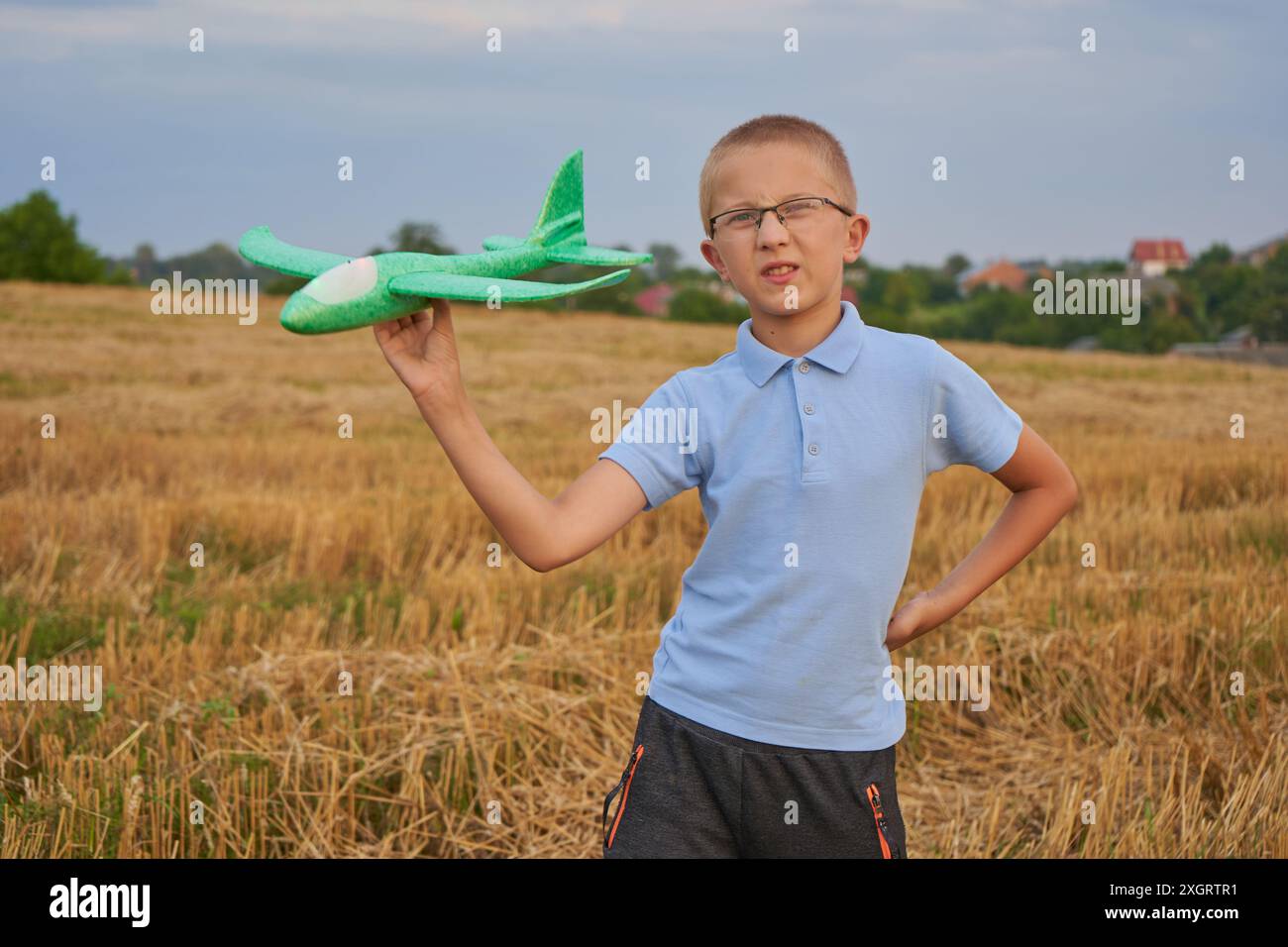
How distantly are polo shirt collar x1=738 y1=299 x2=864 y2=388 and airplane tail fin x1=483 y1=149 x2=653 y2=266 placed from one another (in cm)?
30

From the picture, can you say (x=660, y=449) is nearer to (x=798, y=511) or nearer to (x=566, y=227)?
(x=798, y=511)

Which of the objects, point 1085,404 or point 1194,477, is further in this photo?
point 1085,404

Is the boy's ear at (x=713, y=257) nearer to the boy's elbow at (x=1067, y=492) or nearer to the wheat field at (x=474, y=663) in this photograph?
the boy's elbow at (x=1067, y=492)

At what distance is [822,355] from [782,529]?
33cm

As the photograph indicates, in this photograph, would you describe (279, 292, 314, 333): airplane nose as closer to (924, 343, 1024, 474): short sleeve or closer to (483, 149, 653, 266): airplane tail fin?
(483, 149, 653, 266): airplane tail fin

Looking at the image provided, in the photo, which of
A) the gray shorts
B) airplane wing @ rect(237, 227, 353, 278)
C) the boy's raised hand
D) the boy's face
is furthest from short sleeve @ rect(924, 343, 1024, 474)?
airplane wing @ rect(237, 227, 353, 278)

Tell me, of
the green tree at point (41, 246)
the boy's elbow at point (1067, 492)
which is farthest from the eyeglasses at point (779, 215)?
the green tree at point (41, 246)

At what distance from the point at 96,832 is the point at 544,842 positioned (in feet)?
3.98

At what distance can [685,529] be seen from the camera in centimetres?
711

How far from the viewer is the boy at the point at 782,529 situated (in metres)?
2.07

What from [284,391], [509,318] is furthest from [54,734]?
[509,318]

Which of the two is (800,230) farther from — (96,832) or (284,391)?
(284,391)

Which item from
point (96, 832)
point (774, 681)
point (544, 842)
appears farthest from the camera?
point (544, 842)

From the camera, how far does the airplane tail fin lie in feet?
6.68
